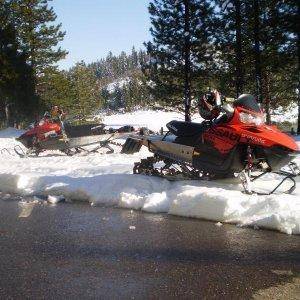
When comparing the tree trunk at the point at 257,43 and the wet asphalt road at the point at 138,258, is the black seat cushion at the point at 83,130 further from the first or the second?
the tree trunk at the point at 257,43

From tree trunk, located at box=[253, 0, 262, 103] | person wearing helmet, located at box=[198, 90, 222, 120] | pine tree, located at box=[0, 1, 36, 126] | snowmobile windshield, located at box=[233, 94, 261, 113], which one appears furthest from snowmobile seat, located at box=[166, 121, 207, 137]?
pine tree, located at box=[0, 1, 36, 126]

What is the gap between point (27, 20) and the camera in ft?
112

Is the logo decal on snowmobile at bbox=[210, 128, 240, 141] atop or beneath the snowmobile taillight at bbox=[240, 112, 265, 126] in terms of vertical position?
beneath

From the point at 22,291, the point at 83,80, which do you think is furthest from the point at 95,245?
the point at 83,80

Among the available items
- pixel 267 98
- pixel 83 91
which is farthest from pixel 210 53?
pixel 83 91

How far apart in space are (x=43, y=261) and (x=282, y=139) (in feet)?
12.7

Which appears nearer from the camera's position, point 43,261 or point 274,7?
point 43,261

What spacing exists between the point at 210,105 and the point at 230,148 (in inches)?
36.7

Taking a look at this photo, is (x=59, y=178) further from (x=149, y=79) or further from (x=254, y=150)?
(x=149, y=79)

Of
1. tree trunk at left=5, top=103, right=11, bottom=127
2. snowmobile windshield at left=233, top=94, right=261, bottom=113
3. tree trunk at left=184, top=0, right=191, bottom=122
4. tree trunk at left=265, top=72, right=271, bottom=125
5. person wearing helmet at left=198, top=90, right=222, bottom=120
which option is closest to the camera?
snowmobile windshield at left=233, top=94, right=261, bottom=113

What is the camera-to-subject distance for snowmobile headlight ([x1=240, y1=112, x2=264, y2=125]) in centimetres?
692

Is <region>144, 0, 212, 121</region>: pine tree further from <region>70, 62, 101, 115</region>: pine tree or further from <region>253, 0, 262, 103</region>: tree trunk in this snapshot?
<region>70, 62, 101, 115</region>: pine tree

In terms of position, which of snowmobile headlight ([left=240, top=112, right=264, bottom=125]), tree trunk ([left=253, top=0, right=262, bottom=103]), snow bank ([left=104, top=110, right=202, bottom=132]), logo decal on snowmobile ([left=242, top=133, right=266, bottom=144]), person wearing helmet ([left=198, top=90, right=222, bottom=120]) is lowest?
snow bank ([left=104, top=110, right=202, bottom=132])

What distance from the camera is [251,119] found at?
273 inches
